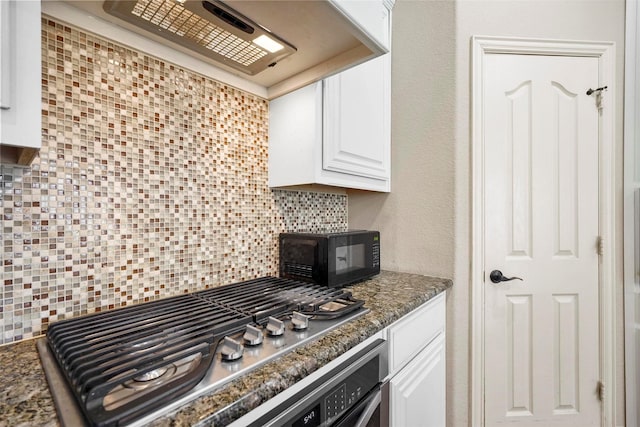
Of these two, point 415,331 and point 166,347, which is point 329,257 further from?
point 166,347

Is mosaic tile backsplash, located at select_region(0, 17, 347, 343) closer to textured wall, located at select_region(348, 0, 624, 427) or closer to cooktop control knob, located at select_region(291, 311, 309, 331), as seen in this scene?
cooktop control knob, located at select_region(291, 311, 309, 331)

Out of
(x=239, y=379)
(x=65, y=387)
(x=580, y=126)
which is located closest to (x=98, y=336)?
(x=65, y=387)

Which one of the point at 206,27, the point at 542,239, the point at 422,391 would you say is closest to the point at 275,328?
the point at 422,391

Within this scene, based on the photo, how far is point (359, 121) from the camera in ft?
4.56

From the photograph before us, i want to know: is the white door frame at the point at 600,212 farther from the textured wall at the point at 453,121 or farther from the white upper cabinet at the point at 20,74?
the white upper cabinet at the point at 20,74

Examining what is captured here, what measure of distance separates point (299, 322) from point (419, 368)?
68cm

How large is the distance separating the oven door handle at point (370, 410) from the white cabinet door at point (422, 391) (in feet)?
0.35

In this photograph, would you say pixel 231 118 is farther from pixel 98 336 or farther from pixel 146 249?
pixel 98 336

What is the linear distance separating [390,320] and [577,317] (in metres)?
1.23

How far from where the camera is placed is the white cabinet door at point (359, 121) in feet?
4.04

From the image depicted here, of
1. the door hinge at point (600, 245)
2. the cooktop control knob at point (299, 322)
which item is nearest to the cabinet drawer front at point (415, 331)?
the cooktop control knob at point (299, 322)

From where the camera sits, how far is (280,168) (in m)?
1.32

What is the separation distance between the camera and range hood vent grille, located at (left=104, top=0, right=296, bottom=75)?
81 centimetres

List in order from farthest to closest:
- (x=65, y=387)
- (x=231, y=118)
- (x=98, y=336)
Answer: (x=231, y=118) < (x=98, y=336) < (x=65, y=387)
